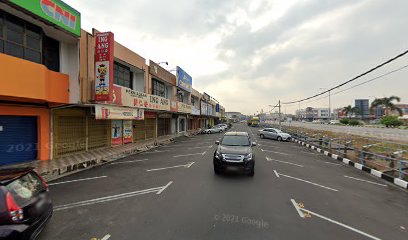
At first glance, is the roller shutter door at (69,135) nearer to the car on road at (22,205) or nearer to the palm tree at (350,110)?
the car on road at (22,205)

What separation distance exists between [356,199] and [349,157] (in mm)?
9234

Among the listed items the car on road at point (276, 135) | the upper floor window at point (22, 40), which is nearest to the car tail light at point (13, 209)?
the upper floor window at point (22, 40)

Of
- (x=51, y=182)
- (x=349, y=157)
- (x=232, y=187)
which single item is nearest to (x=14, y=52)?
(x=51, y=182)

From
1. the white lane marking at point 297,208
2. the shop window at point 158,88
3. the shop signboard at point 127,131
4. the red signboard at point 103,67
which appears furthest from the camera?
the shop window at point 158,88

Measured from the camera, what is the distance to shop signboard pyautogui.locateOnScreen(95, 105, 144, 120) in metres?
12.2

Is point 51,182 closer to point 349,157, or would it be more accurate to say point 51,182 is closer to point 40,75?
point 40,75

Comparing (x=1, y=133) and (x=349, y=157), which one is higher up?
(x=1, y=133)

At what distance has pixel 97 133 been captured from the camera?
52.6 feet

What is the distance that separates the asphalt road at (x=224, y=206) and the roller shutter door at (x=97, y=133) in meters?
6.29

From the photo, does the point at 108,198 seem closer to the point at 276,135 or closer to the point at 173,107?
the point at 173,107

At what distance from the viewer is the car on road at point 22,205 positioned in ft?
10.8

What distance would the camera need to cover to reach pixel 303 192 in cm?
736

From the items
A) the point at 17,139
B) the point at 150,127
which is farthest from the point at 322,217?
the point at 150,127

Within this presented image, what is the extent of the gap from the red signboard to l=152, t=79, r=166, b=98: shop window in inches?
462
